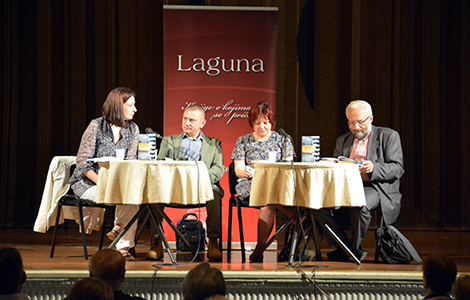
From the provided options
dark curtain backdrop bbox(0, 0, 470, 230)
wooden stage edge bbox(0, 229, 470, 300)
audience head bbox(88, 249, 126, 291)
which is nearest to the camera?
audience head bbox(88, 249, 126, 291)

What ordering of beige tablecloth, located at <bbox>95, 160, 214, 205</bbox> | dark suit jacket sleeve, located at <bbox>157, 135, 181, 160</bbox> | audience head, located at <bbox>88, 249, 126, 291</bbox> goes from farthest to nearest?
dark suit jacket sleeve, located at <bbox>157, 135, 181, 160</bbox> → beige tablecloth, located at <bbox>95, 160, 214, 205</bbox> → audience head, located at <bbox>88, 249, 126, 291</bbox>

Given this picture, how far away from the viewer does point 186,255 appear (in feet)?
13.6

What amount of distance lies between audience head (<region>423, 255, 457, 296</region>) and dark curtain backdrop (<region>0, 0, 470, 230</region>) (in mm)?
4173

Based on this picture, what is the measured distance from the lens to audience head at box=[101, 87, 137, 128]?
3934mm

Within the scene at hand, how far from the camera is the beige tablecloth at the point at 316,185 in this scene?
11.0ft

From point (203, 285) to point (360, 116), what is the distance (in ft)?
7.80

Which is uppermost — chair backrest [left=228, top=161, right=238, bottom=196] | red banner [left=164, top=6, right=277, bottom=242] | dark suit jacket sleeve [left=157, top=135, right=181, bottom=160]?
red banner [left=164, top=6, right=277, bottom=242]

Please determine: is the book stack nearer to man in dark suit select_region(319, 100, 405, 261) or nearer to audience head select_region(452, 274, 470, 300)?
man in dark suit select_region(319, 100, 405, 261)

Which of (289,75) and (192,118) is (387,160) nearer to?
(192,118)

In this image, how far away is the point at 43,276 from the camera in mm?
3145

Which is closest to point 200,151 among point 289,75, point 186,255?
point 186,255

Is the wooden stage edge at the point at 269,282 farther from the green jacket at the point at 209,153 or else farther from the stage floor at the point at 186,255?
the green jacket at the point at 209,153

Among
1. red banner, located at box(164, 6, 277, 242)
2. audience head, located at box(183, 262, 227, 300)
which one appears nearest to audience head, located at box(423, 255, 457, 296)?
audience head, located at box(183, 262, 227, 300)

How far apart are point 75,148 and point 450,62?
451cm
